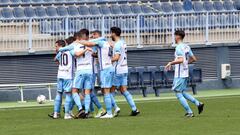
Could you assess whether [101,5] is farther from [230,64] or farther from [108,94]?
[108,94]

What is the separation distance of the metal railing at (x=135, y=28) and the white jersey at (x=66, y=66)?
30.5 feet

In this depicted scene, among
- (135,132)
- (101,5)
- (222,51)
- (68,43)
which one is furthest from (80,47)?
(101,5)

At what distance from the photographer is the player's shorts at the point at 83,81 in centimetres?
2111

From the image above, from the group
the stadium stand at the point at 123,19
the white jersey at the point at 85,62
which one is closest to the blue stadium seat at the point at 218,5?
the stadium stand at the point at 123,19

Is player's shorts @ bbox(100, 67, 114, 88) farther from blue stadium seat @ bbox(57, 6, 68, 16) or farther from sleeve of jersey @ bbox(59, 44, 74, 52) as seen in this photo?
blue stadium seat @ bbox(57, 6, 68, 16)

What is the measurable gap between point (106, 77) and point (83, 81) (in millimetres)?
539

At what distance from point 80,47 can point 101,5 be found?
1685 cm

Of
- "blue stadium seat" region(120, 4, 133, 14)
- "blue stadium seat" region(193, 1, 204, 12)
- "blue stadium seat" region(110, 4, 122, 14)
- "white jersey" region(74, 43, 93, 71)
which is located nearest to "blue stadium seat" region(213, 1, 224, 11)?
"blue stadium seat" region(193, 1, 204, 12)

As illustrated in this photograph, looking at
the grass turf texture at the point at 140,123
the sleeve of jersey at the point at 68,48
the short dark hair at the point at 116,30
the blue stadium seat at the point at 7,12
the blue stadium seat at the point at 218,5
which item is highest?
the blue stadium seat at the point at 218,5

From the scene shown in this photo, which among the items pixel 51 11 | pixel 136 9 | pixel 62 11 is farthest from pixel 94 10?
pixel 136 9

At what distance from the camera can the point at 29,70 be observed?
1211 inches

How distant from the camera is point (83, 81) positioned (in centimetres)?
2114

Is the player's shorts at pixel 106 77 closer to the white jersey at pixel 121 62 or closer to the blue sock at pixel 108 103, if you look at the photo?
the blue sock at pixel 108 103

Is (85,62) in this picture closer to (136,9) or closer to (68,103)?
(68,103)
